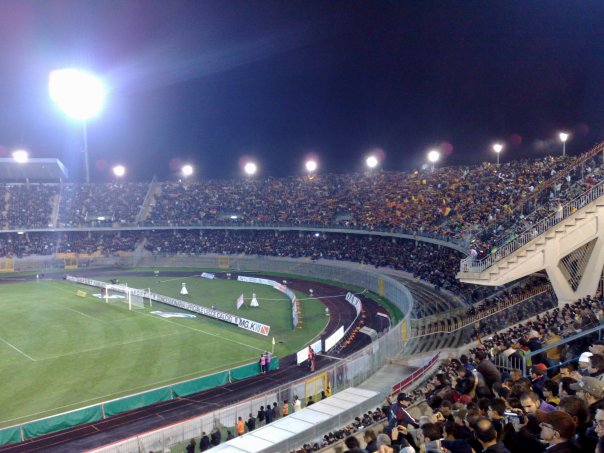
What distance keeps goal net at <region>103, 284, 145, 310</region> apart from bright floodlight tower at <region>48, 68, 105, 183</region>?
39534 mm

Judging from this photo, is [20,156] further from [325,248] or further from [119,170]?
[325,248]

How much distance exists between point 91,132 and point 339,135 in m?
44.4

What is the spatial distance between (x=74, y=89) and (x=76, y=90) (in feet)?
1.07

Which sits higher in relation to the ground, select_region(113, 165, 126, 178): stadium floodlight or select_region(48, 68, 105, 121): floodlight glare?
select_region(48, 68, 105, 121): floodlight glare

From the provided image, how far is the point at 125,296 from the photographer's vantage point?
4572 cm

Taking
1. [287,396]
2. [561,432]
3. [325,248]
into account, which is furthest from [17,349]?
[325,248]

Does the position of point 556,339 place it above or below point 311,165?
below

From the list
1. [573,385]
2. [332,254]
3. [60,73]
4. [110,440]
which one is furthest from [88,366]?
[60,73]

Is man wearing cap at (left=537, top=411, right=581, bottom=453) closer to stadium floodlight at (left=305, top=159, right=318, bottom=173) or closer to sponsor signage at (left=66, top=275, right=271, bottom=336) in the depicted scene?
sponsor signage at (left=66, top=275, right=271, bottom=336)

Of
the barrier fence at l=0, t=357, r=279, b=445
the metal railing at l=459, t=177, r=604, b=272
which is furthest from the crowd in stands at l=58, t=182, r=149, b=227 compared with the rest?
the metal railing at l=459, t=177, r=604, b=272

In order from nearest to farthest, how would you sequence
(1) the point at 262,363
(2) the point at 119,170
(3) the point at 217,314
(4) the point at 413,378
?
(4) the point at 413,378 < (1) the point at 262,363 < (3) the point at 217,314 < (2) the point at 119,170

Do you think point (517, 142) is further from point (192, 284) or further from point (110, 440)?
point (110, 440)

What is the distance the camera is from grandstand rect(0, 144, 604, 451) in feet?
80.0

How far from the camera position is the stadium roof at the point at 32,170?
8199 centimetres
